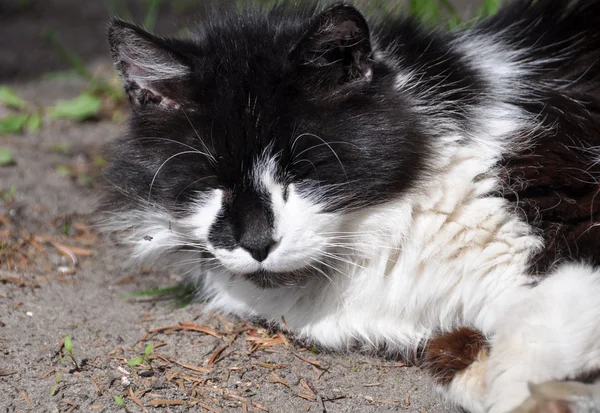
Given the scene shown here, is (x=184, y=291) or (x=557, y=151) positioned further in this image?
(x=184, y=291)

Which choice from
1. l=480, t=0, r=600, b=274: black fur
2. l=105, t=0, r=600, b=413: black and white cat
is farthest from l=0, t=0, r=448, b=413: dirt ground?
l=480, t=0, r=600, b=274: black fur

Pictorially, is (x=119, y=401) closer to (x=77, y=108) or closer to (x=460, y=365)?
(x=460, y=365)

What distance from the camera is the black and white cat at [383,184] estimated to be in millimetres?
1969

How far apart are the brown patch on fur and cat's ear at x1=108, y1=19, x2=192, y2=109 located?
106cm

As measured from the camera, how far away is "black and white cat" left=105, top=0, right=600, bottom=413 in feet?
6.46

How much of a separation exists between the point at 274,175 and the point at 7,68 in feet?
11.3

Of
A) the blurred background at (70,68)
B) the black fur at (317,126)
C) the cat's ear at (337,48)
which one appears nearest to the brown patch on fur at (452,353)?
the black fur at (317,126)

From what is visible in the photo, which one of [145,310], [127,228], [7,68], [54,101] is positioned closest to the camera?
[127,228]

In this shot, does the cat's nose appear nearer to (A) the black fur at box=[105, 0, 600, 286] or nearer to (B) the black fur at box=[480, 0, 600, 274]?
(A) the black fur at box=[105, 0, 600, 286]

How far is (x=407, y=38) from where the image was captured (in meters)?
2.34

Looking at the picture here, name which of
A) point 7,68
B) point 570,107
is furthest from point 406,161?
point 7,68

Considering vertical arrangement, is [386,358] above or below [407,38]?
below

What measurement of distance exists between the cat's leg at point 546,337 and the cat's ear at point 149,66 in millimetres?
1155

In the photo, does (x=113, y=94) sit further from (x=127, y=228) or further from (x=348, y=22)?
(x=348, y=22)
